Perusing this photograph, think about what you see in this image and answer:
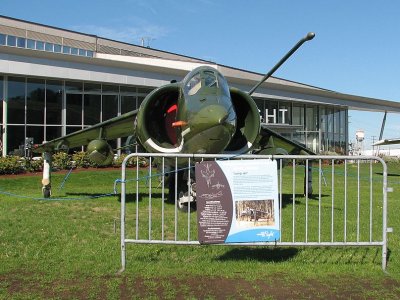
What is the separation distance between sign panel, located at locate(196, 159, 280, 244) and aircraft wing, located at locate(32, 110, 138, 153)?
27.5 ft

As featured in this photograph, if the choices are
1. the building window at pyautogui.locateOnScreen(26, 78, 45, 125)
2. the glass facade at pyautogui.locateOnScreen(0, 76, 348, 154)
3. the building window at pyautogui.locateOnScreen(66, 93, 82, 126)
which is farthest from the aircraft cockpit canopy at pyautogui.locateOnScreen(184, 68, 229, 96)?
the building window at pyautogui.locateOnScreen(66, 93, 82, 126)

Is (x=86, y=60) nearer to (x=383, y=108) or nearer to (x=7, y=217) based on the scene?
(x=7, y=217)

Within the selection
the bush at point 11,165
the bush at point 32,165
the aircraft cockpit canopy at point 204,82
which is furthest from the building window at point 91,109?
the aircraft cockpit canopy at point 204,82

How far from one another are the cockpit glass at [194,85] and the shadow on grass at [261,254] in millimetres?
3662

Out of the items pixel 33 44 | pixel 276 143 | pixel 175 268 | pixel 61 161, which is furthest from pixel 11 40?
pixel 175 268

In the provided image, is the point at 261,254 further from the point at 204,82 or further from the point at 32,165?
the point at 32,165

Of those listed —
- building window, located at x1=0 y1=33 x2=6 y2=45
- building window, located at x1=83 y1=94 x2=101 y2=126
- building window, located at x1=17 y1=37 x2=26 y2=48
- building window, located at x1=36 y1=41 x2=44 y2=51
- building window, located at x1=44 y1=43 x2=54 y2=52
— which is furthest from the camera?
building window, located at x1=44 y1=43 x2=54 y2=52

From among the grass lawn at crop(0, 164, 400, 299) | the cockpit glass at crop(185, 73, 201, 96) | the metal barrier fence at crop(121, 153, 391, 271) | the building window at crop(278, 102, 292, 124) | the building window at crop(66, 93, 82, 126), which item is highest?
the building window at crop(278, 102, 292, 124)

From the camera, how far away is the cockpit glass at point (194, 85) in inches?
377

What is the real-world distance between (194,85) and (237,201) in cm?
400

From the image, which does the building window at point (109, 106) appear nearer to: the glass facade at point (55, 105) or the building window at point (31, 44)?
the glass facade at point (55, 105)

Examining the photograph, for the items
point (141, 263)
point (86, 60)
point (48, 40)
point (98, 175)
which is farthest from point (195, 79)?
point (48, 40)

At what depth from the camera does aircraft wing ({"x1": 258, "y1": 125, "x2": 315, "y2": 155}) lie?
15.2 meters

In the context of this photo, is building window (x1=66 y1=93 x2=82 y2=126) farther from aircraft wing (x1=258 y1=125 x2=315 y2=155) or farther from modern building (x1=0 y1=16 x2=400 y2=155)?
aircraft wing (x1=258 y1=125 x2=315 y2=155)
